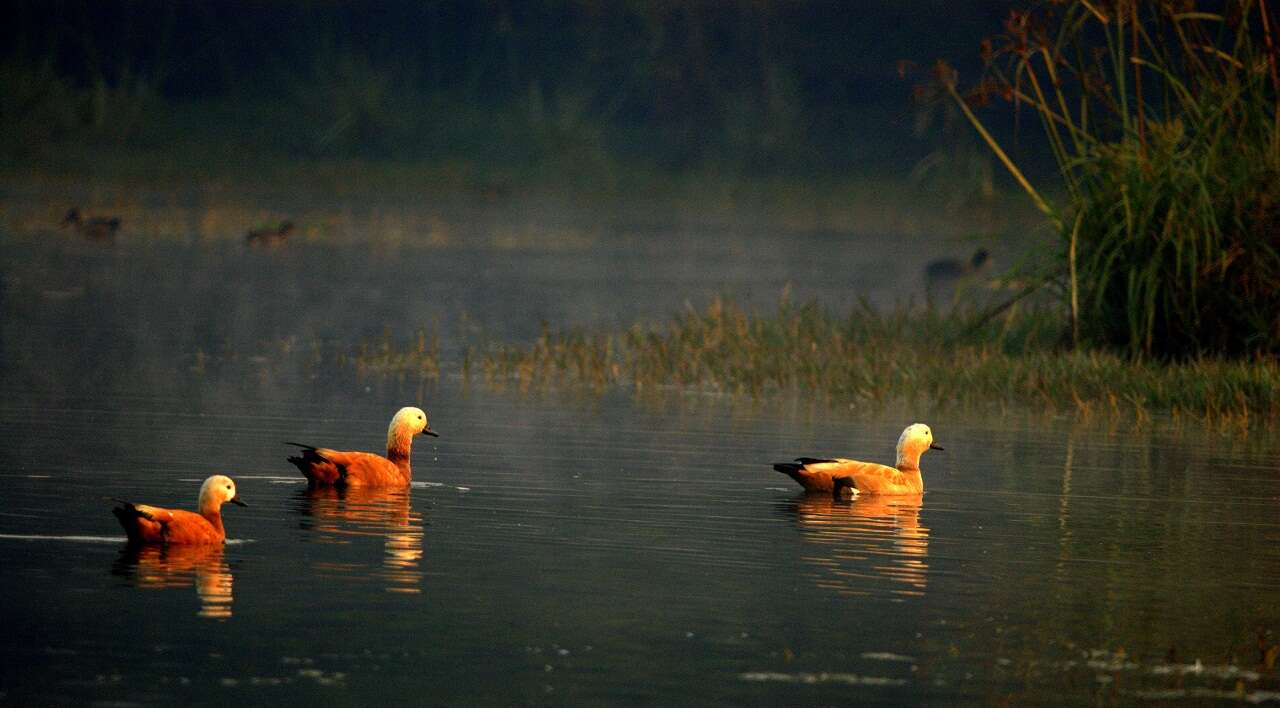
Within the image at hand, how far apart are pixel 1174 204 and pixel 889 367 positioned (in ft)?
9.98

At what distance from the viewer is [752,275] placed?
42.2m

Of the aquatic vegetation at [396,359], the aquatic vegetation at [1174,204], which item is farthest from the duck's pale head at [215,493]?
the aquatic vegetation at [1174,204]

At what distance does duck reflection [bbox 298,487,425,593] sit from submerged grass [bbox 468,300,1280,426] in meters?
7.63

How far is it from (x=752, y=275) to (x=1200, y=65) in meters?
18.6

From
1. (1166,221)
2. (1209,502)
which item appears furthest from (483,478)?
(1166,221)

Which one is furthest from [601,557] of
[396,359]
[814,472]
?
[396,359]

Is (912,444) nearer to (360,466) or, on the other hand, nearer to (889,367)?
(360,466)

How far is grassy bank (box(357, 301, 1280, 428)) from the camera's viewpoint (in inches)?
864

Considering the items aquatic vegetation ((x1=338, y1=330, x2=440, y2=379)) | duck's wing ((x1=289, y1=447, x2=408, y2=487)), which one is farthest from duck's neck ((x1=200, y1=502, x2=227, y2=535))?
aquatic vegetation ((x1=338, y1=330, x2=440, y2=379))

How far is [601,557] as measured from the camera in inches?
521

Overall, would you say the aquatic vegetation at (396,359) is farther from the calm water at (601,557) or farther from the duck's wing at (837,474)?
the duck's wing at (837,474)

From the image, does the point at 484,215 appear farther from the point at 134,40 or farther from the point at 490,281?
the point at 490,281

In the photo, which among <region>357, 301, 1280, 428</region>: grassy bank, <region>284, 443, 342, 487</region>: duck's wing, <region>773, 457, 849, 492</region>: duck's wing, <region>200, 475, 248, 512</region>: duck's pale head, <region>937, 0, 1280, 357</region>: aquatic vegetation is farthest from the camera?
<region>937, 0, 1280, 357</region>: aquatic vegetation

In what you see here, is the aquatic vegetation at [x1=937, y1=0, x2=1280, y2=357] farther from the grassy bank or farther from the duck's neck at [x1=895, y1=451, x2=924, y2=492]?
the duck's neck at [x1=895, y1=451, x2=924, y2=492]
